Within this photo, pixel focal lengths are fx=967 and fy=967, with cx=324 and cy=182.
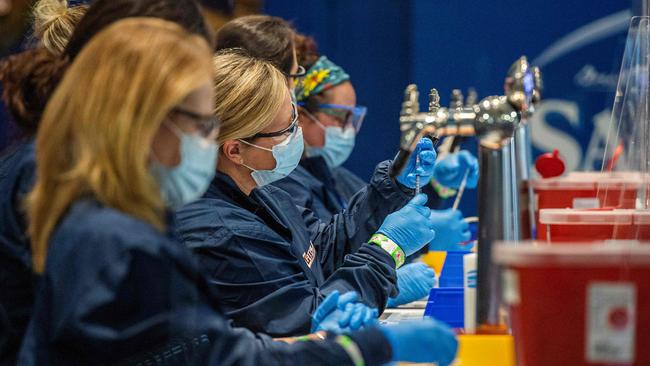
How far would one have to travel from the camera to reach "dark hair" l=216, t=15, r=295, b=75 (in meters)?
3.08

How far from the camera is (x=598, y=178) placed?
2.80 m

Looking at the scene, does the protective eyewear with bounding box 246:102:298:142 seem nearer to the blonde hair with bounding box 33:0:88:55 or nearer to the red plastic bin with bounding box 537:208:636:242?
the blonde hair with bounding box 33:0:88:55

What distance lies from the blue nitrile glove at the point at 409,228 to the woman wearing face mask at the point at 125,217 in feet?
3.18

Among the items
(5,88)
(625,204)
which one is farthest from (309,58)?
(5,88)

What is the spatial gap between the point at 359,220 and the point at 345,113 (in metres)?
0.91

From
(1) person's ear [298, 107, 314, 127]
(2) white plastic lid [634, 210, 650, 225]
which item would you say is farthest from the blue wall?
(2) white plastic lid [634, 210, 650, 225]

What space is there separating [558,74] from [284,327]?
340 centimetres

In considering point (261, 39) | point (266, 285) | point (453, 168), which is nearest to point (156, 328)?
point (266, 285)

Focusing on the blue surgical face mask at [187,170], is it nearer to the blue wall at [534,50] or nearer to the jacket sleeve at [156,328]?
the jacket sleeve at [156,328]

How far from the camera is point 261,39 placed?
310 cm

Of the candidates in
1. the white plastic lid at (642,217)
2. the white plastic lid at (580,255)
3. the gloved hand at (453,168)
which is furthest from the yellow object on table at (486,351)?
the gloved hand at (453,168)

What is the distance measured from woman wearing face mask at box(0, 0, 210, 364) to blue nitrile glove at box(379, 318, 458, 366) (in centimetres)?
58

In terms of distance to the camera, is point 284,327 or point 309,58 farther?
point 309,58

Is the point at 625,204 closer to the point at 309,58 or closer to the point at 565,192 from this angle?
the point at 565,192
